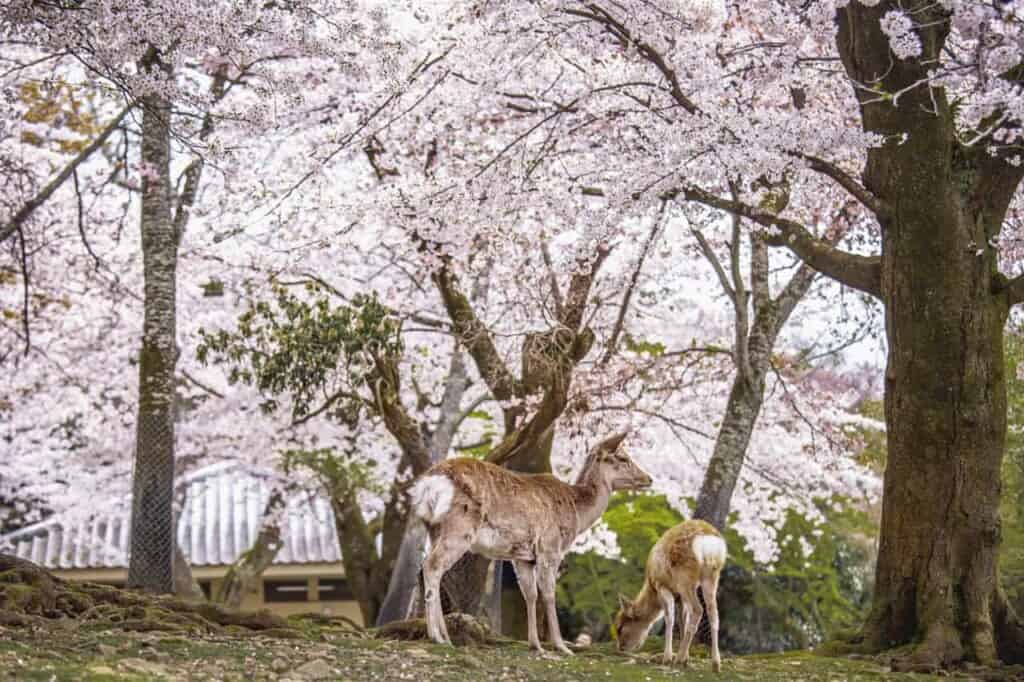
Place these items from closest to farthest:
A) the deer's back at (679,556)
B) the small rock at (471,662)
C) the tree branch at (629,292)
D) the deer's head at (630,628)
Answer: the small rock at (471,662) < the deer's back at (679,556) < the deer's head at (630,628) < the tree branch at (629,292)

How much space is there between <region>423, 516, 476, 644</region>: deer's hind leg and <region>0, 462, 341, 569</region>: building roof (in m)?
12.4

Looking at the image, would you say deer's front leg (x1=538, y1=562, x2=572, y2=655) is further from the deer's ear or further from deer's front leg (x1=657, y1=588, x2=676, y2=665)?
the deer's ear

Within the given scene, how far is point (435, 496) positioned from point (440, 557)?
38 cm

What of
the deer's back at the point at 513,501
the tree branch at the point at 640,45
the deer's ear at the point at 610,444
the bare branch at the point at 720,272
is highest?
the tree branch at the point at 640,45

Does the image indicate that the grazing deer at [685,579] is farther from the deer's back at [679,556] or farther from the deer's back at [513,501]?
the deer's back at [513,501]

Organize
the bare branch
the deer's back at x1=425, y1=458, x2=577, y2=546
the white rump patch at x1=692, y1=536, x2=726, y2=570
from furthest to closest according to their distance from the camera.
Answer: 1. the bare branch
2. the deer's back at x1=425, y1=458, x2=577, y2=546
3. the white rump patch at x1=692, y1=536, x2=726, y2=570

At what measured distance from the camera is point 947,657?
8727mm

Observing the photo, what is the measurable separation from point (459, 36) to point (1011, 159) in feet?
17.3

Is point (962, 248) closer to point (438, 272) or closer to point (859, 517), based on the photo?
point (438, 272)

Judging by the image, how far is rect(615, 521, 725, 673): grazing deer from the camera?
8.14 m

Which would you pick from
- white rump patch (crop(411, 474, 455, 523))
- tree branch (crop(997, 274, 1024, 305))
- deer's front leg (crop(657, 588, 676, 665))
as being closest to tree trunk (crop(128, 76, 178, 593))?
white rump patch (crop(411, 474, 455, 523))

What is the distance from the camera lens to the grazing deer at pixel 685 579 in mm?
8141

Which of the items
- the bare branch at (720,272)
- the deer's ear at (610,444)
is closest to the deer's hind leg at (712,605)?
the deer's ear at (610,444)

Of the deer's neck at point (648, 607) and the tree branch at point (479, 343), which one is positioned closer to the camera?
the deer's neck at point (648, 607)
